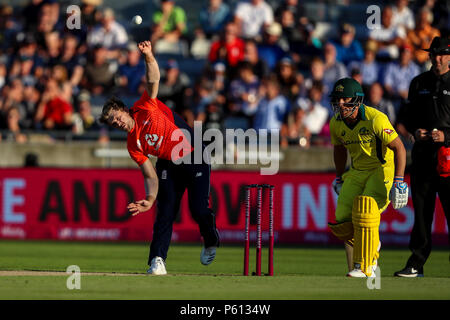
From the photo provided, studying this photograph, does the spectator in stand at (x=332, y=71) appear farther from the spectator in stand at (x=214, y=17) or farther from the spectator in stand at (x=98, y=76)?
the spectator in stand at (x=98, y=76)

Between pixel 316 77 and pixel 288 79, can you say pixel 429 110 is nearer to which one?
pixel 316 77

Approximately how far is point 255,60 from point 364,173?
971 cm

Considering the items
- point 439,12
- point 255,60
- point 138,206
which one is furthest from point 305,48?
point 138,206

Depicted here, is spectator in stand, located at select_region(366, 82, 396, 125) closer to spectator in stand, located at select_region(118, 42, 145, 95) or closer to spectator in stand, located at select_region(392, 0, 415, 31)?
spectator in stand, located at select_region(392, 0, 415, 31)

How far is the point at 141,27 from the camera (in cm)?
2216

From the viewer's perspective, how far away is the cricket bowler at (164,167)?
402 inches

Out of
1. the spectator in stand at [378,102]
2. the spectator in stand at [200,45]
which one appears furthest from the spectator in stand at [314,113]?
the spectator in stand at [200,45]

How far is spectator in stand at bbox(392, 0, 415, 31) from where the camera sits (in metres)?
20.8

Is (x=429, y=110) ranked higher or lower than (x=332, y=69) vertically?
lower

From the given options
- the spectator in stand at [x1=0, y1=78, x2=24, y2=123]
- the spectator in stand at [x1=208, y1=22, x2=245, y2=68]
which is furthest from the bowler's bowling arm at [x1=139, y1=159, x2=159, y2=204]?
the spectator in stand at [x1=208, y1=22, x2=245, y2=68]

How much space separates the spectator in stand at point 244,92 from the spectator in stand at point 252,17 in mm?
1837

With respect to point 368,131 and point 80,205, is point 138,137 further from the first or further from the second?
point 80,205

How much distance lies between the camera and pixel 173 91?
1862 cm

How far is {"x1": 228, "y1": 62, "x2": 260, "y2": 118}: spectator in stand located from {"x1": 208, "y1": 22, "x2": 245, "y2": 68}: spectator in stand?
0.52 meters
